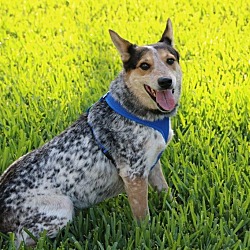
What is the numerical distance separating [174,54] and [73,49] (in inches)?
145

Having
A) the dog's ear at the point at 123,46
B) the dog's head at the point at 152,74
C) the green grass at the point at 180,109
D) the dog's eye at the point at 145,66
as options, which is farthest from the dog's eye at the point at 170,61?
the green grass at the point at 180,109

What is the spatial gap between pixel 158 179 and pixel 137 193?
475 mm

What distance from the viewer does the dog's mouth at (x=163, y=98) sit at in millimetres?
4098

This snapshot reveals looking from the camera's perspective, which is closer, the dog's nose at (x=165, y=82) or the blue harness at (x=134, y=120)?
the dog's nose at (x=165, y=82)

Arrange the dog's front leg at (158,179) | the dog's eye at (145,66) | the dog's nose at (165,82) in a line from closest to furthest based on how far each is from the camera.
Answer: the dog's nose at (165,82) → the dog's eye at (145,66) → the dog's front leg at (158,179)

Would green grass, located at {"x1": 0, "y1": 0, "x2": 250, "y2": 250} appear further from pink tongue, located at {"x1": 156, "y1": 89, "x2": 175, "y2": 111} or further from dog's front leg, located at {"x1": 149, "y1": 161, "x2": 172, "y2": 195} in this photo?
pink tongue, located at {"x1": 156, "y1": 89, "x2": 175, "y2": 111}

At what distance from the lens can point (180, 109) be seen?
Answer: 586cm


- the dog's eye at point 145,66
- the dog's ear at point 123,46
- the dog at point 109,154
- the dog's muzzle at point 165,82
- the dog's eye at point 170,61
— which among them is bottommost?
the dog at point 109,154

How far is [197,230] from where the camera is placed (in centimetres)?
402

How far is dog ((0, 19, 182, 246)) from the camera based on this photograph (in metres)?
4.03

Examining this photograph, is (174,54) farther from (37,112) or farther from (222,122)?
(37,112)

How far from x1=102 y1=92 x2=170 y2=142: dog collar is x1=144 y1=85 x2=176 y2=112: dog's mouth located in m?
0.14

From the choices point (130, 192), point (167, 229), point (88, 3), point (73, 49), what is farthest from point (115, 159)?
point (88, 3)

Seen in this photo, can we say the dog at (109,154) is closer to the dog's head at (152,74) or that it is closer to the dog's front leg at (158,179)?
the dog's head at (152,74)
